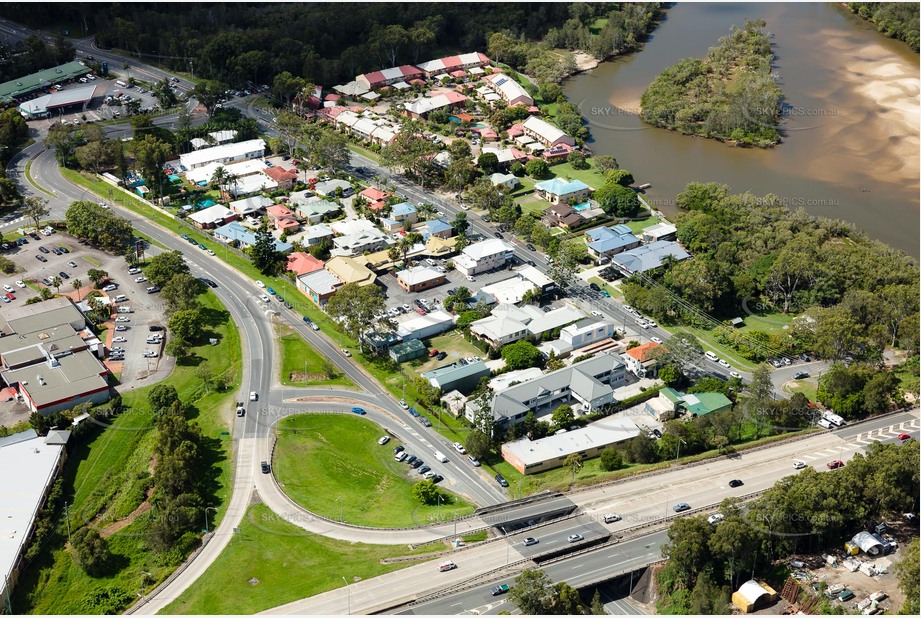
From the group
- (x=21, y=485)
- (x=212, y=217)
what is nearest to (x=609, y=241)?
(x=212, y=217)

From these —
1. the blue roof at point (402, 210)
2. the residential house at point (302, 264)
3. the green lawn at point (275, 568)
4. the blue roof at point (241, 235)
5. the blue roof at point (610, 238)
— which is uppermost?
the blue roof at point (610, 238)

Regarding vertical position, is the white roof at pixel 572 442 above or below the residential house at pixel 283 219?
below

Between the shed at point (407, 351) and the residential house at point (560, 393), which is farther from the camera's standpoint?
the shed at point (407, 351)

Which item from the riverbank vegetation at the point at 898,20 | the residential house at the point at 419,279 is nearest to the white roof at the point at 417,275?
the residential house at the point at 419,279

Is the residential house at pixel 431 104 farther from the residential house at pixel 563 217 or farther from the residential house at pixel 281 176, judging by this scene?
the residential house at pixel 563 217

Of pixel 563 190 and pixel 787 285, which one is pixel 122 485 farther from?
pixel 787 285

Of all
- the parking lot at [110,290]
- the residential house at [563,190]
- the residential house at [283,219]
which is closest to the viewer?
the parking lot at [110,290]
